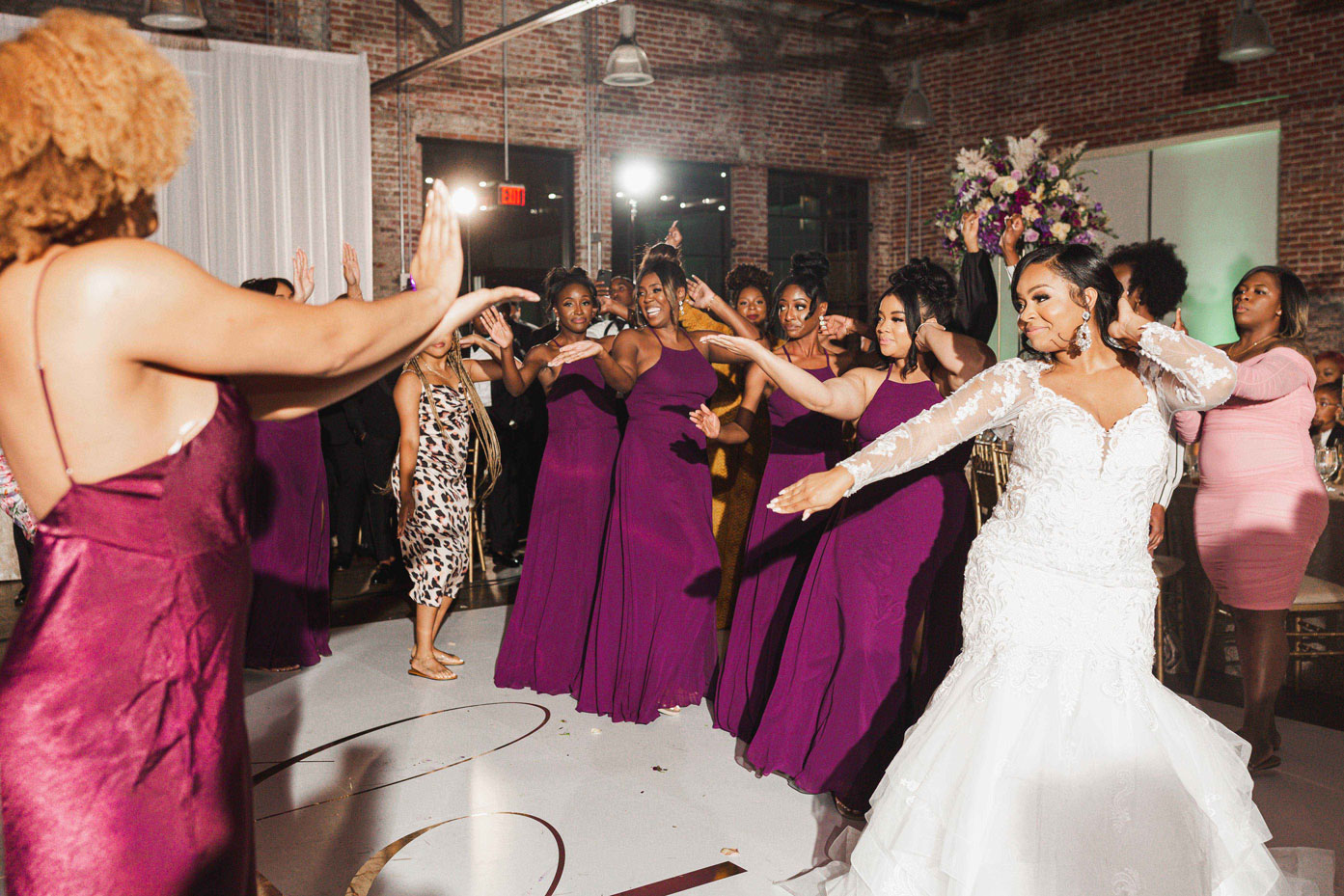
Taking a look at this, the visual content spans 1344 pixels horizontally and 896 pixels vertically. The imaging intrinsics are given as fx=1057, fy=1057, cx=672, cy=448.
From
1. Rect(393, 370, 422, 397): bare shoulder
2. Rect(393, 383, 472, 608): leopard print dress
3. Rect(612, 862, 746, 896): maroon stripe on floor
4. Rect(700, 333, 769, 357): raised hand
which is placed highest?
Rect(700, 333, 769, 357): raised hand

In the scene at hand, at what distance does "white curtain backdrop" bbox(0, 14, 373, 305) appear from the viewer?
8523 millimetres

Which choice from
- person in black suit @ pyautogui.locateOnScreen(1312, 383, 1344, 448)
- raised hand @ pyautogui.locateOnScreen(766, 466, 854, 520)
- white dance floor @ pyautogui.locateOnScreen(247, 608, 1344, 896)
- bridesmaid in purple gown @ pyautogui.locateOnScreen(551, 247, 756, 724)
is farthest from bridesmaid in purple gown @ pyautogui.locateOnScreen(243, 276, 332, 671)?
person in black suit @ pyautogui.locateOnScreen(1312, 383, 1344, 448)

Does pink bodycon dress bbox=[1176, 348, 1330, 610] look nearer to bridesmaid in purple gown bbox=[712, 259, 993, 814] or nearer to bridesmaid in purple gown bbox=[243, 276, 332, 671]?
bridesmaid in purple gown bbox=[712, 259, 993, 814]

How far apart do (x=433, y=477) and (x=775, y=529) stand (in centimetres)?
151

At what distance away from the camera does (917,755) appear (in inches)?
→ 93.7

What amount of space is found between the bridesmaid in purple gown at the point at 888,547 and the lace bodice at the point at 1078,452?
0.75m

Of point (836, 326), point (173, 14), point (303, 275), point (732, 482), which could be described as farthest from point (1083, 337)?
point (173, 14)

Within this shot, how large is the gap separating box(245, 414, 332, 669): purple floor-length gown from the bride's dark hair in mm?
3464

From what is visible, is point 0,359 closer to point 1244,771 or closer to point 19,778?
point 19,778

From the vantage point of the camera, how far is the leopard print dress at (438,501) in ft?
15.0

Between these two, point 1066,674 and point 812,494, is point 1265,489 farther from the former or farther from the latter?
point 812,494

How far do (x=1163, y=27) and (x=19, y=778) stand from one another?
37.2 ft


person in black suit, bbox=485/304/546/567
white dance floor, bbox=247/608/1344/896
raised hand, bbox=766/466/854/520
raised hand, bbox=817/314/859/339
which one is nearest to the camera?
raised hand, bbox=766/466/854/520

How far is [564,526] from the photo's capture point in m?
4.67
